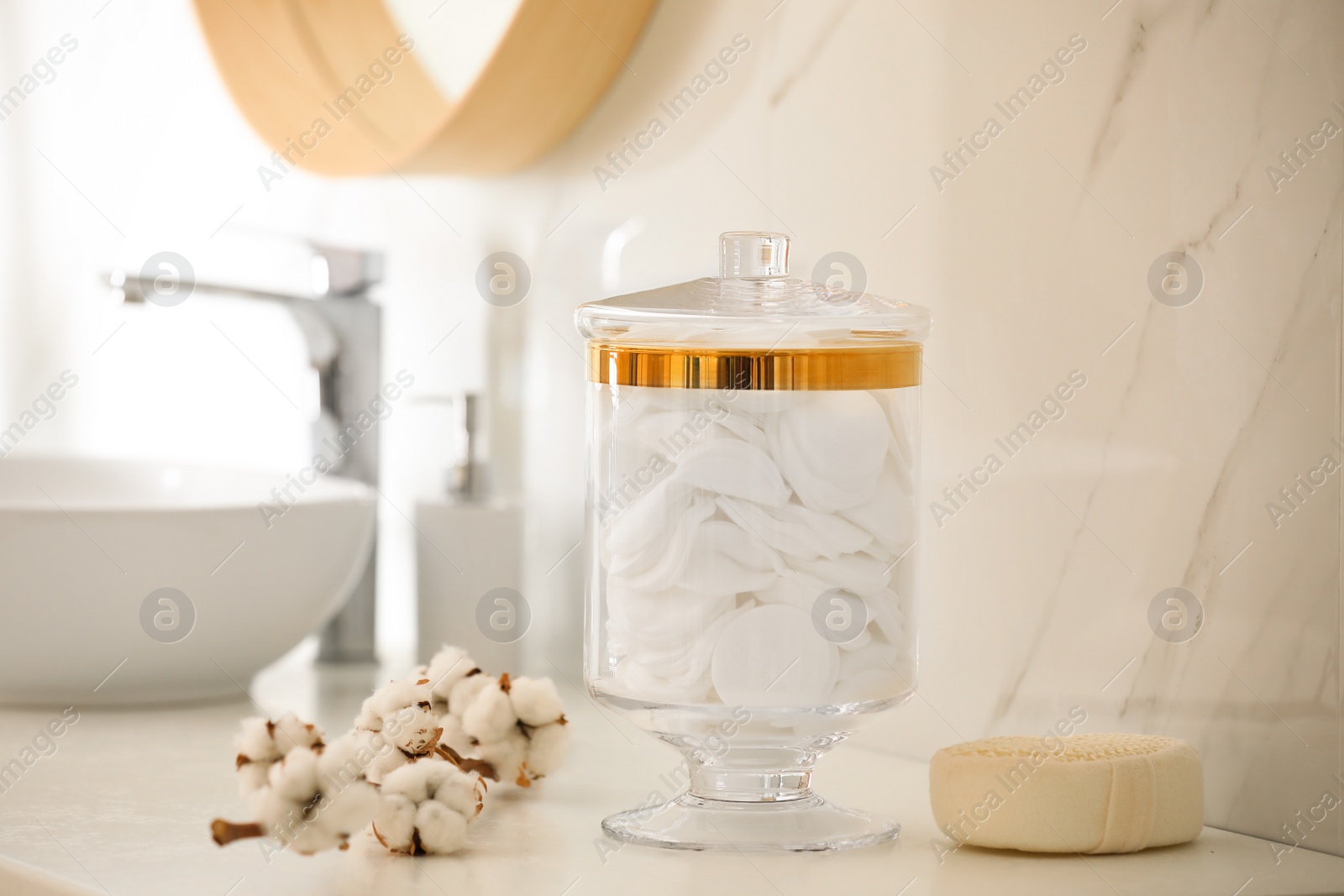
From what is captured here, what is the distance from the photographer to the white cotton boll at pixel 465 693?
703 millimetres

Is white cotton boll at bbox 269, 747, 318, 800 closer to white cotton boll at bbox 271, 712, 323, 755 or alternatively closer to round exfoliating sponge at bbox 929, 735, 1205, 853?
white cotton boll at bbox 271, 712, 323, 755

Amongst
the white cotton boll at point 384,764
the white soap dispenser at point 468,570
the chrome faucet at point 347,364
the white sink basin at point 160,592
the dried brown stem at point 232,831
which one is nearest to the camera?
the dried brown stem at point 232,831

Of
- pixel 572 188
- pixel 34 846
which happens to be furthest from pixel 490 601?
pixel 34 846

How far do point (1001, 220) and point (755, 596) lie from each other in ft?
0.96

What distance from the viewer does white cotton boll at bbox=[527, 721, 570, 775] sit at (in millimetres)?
697

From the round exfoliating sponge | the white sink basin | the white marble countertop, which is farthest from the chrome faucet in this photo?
the round exfoliating sponge

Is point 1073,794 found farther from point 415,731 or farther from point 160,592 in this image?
point 160,592

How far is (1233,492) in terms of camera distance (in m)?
0.61

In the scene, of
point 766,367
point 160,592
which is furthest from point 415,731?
point 160,592

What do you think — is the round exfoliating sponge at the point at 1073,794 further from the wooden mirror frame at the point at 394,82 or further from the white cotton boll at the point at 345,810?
the wooden mirror frame at the point at 394,82

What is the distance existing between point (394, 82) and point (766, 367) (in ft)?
2.34

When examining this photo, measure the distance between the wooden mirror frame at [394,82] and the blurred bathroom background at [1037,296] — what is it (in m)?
0.03

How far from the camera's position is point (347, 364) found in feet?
3.90

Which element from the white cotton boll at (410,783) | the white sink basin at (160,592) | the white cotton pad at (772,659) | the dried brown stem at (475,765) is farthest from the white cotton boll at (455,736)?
the white sink basin at (160,592)
